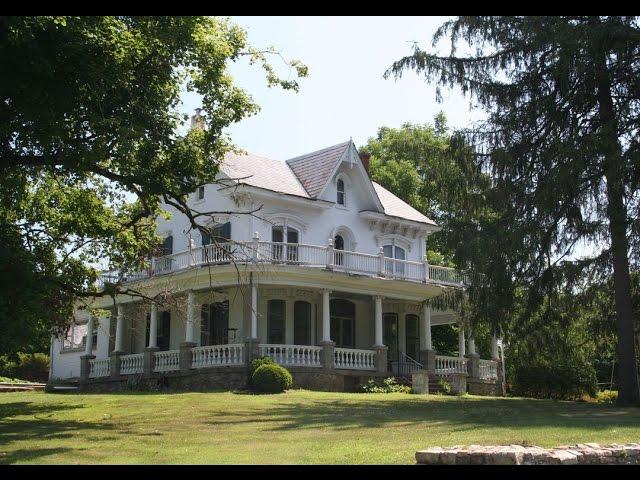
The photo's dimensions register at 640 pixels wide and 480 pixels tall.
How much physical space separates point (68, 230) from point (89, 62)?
853cm

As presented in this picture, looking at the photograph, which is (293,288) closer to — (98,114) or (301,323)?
(301,323)

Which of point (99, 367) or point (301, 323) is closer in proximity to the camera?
point (301, 323)

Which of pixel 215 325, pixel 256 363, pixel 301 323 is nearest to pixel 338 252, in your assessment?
pixel 301 323

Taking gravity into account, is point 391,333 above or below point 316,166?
below

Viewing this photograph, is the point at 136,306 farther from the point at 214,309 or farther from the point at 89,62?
the point at 89,62

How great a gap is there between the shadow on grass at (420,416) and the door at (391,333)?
13.1m

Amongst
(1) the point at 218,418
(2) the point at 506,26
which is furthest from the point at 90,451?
(2) the point at 506,26

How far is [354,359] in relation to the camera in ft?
99.7

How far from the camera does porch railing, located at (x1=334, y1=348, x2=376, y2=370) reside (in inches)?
1166

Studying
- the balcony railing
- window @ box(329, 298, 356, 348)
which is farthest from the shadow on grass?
window @ box(329, 298, 356, 348)

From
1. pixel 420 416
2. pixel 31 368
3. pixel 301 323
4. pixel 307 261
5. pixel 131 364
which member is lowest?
pixel 420 416

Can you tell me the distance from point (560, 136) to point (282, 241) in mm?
12880

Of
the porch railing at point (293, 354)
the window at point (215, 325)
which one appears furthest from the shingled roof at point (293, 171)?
the porch railing at point (293, 354)
